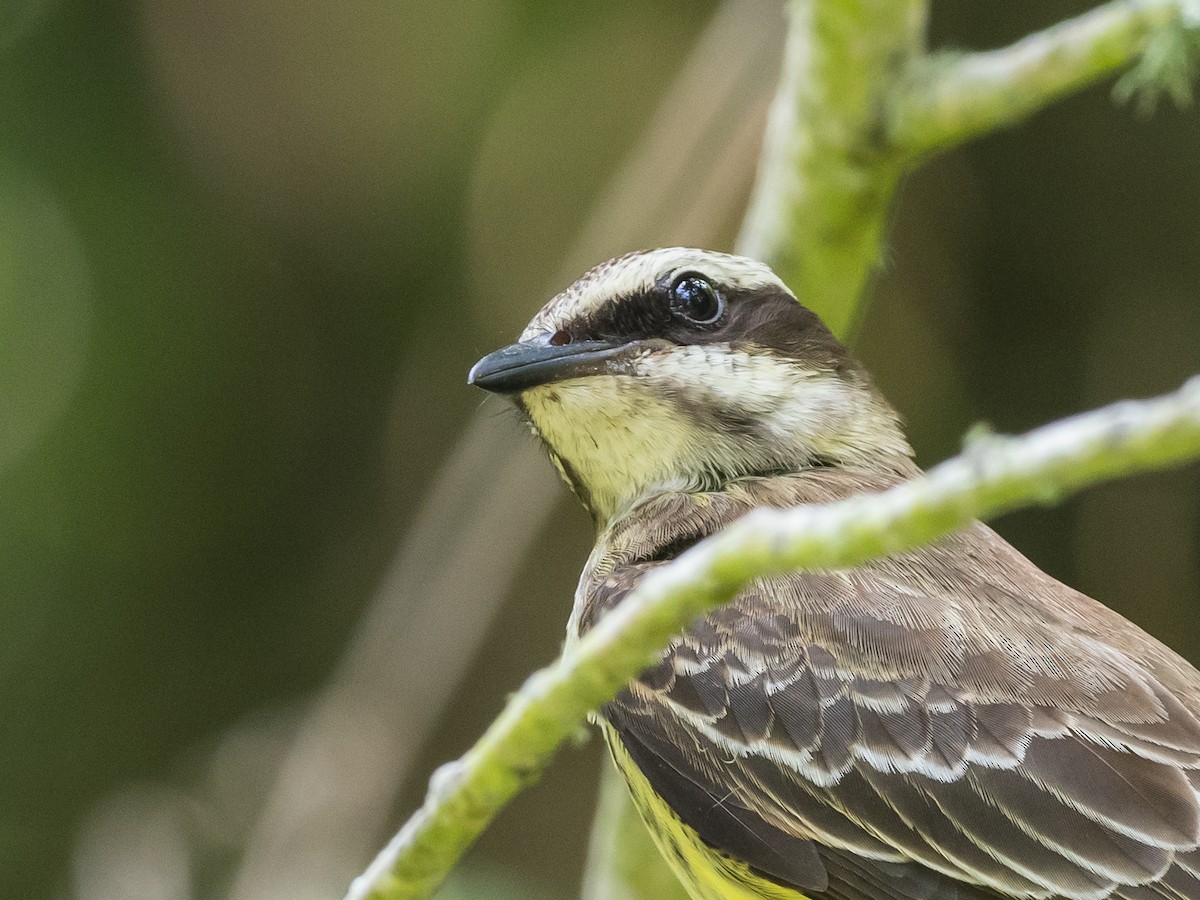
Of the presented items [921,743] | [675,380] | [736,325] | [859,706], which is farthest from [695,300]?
[921,743]

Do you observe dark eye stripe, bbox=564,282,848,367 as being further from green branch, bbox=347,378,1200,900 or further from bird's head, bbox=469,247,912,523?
green branch, bbox=347,378,1200,900

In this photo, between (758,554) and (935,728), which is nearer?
(758,554)

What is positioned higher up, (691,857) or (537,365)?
(537,365)

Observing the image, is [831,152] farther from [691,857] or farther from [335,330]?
[335,330]

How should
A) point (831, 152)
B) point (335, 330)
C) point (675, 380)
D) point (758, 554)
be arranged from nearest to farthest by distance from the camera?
1. point (758, 554)
2. point (675, 380)
3. point (831, 152)
4. point (335, 330)

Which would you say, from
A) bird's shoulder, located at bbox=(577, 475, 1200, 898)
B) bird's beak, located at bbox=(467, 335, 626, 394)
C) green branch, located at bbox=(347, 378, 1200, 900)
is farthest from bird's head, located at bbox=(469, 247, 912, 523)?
green branch, located at bbox=(347, 378, 1200, 900)

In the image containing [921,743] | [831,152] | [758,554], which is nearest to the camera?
[758,554]

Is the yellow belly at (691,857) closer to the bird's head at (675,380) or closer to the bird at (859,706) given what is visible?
the bird at (859,706)

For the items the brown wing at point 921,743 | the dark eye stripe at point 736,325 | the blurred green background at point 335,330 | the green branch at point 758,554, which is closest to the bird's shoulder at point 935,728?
the brown wing at point 921,743
